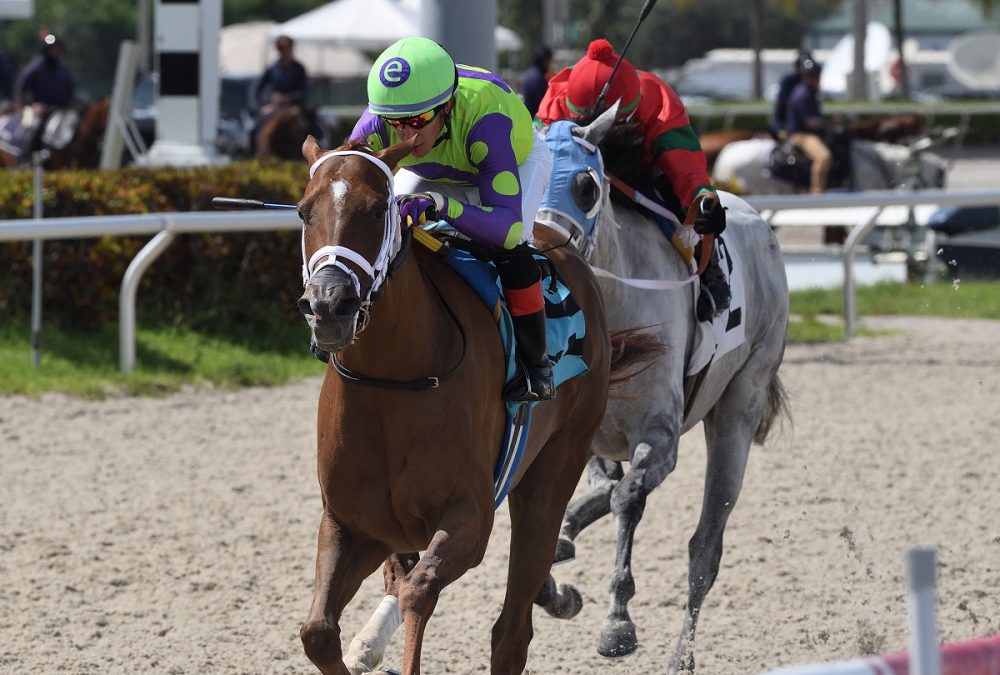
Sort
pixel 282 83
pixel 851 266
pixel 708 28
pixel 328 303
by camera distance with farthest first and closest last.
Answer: pixel 708 28 → pixel 282 83 → pixel 851 266 → pixel 328 303

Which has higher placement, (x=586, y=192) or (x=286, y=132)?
(x=586, y=192)

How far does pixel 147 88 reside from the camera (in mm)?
20359

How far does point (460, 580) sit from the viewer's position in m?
5.54

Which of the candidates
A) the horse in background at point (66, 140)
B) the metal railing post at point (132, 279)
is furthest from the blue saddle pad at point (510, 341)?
the horse in background at point (66, 140)

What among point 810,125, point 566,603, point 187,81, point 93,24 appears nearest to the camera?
point 566,603

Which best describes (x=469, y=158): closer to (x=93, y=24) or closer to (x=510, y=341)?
(x=510, y=341)

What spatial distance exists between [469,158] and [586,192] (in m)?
0.78

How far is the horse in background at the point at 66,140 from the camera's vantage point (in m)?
15.2

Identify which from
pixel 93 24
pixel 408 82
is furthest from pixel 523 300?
pixel 93 24

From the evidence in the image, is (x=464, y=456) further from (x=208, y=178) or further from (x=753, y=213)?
(x=208, y=178)

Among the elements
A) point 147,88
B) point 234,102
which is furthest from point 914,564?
point 234,102

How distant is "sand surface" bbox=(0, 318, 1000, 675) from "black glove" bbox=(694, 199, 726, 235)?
4.12ft

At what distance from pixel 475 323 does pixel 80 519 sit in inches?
113

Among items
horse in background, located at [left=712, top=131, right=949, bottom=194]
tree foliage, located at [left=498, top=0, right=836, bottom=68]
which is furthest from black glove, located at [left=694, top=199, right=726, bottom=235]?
tree foliage, located at [left=498, top=0, right=836, bottom=68]
